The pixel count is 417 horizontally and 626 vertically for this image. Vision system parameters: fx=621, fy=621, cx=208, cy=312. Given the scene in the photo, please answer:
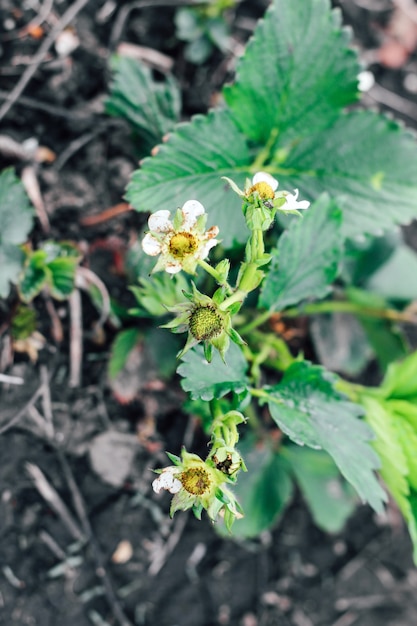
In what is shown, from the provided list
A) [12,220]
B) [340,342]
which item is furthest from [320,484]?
[12,220]

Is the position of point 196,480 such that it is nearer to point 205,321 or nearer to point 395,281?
point 205,321

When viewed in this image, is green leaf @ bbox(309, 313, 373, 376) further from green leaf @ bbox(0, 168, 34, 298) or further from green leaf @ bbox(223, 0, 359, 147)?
green leaf @ bbox(0, 168, 34, 298)

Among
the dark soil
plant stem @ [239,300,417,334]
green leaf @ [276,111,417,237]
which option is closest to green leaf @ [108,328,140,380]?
the dark soil

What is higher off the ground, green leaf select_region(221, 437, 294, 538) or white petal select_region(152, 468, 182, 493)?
white petal select_region(152, 468, 182, 493)

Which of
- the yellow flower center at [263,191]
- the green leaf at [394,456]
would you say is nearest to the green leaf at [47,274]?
the yellow flower center at [263,191]

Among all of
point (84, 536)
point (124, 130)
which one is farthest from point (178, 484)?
point (124, 130)

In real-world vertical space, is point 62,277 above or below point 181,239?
below

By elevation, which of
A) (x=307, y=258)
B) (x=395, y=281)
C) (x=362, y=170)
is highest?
(x=362, y=170)

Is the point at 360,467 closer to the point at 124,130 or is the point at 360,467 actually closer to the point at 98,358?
the point at 98,358
